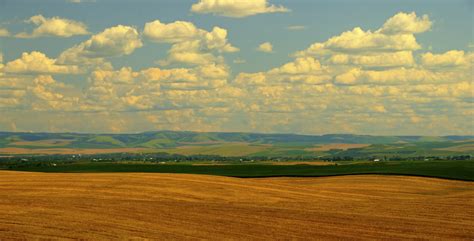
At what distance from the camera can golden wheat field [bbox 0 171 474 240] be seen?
39.3 meters

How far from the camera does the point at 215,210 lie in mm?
49594

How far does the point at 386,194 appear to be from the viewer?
2793 inches

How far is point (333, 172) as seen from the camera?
336 feet

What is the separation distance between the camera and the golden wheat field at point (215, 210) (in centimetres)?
3931

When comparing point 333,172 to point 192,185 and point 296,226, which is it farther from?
point 296,226

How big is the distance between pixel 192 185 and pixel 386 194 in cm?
1890

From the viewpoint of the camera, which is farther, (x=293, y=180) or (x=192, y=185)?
(x=293, y=180)

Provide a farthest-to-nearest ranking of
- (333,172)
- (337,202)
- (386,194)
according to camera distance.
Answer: (333,172), (386,194), (337,202)

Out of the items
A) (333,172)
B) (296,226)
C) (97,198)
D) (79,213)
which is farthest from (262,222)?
(333,172)

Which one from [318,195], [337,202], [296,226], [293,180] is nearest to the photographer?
[296,226]

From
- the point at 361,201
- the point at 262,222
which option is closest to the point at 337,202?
the point at 361,201

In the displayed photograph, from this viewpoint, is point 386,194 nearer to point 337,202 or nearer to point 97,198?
point 337,202

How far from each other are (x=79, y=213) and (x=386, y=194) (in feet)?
118

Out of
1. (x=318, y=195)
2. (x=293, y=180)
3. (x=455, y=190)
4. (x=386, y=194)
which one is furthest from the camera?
(x=293, y=180)
